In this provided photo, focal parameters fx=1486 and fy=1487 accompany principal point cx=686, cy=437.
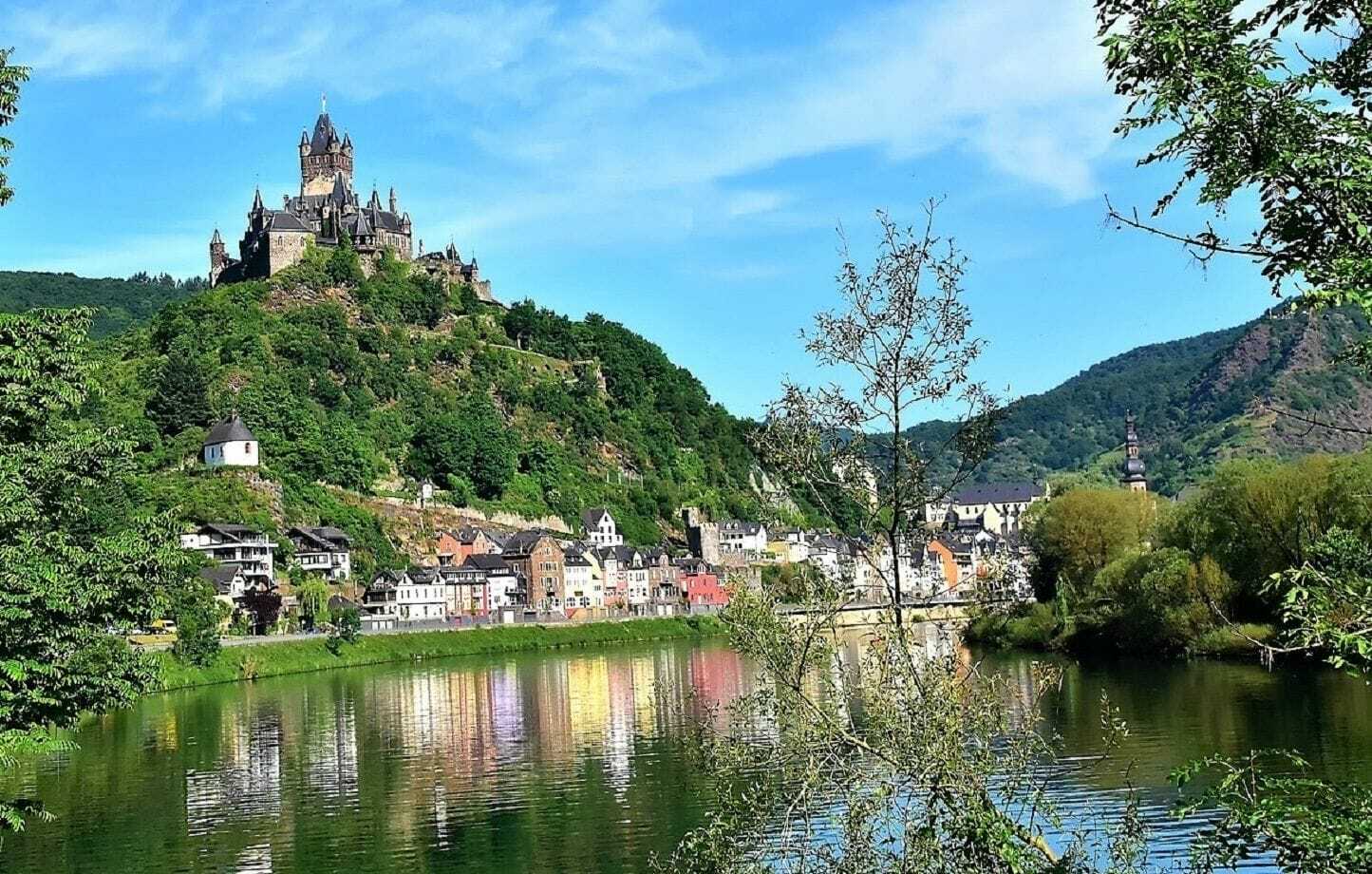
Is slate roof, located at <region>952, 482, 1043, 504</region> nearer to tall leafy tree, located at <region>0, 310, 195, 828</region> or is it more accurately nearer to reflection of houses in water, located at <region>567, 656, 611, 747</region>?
reflection of houses in water, located at <region>567, 656, 611, 747</region>

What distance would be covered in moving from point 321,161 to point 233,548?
6091 centimetres

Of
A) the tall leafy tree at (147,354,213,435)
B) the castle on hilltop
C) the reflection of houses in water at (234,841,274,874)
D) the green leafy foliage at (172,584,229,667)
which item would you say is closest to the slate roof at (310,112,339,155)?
the castle on hilltop

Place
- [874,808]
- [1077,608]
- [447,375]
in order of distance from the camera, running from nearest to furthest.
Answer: [874,808] → [1077,608] → [447,375]

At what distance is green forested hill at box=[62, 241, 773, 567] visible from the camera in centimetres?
9969

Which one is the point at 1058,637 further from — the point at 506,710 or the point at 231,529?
the point at 231,529

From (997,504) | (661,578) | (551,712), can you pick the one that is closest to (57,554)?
(551,712)

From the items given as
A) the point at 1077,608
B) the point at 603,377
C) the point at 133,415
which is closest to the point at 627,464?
the point at 603,377

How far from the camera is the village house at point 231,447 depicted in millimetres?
95125

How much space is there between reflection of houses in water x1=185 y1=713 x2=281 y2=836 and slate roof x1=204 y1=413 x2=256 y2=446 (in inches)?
2078

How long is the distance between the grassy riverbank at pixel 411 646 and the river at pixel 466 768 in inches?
304

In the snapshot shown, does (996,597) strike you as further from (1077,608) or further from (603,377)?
(603,377)

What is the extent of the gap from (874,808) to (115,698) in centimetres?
1298

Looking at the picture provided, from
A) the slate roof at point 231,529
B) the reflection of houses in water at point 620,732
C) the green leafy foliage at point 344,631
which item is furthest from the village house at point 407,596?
the reflection of houses in water at point 620,732

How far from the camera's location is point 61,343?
1902cm
